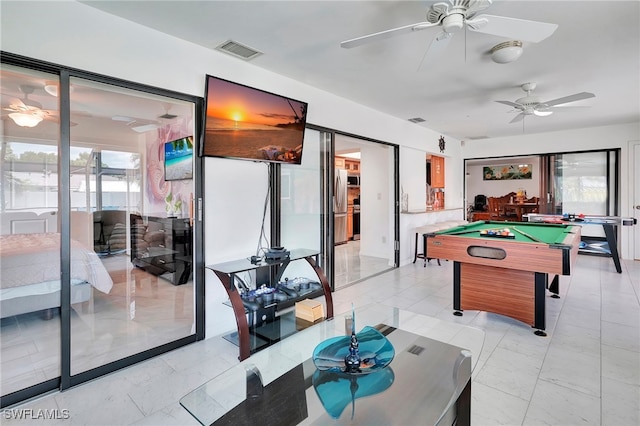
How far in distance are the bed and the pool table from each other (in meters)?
3.39

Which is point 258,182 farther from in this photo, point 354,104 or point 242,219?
point 354,104

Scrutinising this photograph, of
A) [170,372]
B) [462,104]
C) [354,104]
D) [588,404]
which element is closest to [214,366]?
[170,372]

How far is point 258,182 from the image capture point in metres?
3.27

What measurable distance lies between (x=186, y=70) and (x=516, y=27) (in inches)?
95.4

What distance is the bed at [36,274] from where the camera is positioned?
2.77 meters

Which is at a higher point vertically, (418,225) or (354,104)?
(354,104)

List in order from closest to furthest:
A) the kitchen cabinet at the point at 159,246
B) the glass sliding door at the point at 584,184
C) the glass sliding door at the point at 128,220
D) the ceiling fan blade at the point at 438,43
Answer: the ceiling fan blade at the point at 438,43, the glass sliding door at the point at 128,220, the kitchen cabinet at the point at 159,246, the glass sliding door at the point at 584,184

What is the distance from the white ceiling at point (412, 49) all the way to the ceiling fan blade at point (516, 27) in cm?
30

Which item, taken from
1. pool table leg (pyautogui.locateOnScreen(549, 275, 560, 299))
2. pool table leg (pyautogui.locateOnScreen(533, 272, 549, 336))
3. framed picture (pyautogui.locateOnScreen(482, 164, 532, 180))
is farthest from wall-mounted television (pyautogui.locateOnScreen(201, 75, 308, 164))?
framed picture (pyautogui.locateOnScreen(482, 164, 532, 180))

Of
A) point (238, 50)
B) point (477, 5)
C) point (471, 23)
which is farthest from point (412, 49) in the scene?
point (238, 50)

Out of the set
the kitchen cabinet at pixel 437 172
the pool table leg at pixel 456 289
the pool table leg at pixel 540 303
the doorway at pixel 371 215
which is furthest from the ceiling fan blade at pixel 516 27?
the kitchen cabinet at pixel 437 172

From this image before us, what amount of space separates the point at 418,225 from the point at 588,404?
4.42 meters

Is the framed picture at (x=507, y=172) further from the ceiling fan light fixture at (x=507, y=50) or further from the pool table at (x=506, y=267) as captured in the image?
the ceiling fan light fixture at (x=507, y=50)

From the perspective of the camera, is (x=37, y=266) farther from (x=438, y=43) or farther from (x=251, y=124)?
(x=438, y=43)
